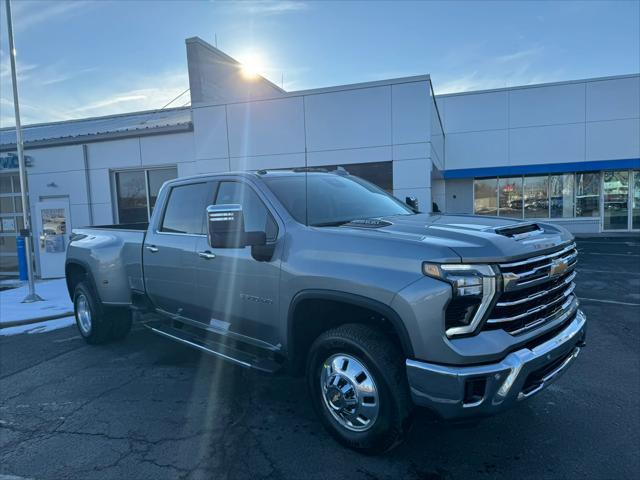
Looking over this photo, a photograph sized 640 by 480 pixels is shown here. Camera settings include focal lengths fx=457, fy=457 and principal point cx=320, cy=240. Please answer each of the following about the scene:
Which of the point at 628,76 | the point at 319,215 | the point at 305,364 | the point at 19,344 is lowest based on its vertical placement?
the point at 19,344

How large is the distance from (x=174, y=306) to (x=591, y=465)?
379cm

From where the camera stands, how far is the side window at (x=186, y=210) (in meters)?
4.49

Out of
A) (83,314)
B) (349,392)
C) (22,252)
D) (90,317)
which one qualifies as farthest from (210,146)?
(349,392)

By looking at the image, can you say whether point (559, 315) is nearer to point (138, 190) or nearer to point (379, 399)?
point (379, 399)

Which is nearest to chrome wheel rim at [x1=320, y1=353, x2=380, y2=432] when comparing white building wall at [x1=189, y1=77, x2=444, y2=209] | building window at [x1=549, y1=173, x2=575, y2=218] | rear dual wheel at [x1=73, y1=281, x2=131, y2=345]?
rear dual wheel at [x1=73, y1=281, x2=131, y2=345]

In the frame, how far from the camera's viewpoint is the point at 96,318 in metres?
5.75

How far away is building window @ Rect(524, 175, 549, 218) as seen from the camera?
72.2ft

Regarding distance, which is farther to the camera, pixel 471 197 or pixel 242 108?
pixel 471 197

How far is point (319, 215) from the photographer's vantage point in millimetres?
3691

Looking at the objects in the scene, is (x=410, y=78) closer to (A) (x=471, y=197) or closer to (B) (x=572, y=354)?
(B) (x=572, y=354)

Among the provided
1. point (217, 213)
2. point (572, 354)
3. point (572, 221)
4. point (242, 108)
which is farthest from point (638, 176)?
point (217, 213)

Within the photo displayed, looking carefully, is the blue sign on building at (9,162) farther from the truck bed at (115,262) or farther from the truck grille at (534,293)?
the truck grille at (534,293)

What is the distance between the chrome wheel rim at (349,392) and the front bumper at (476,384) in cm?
37

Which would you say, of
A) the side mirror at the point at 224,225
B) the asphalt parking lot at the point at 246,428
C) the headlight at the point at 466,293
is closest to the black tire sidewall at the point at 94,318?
the asphalt parking lot at the point at 246,428
